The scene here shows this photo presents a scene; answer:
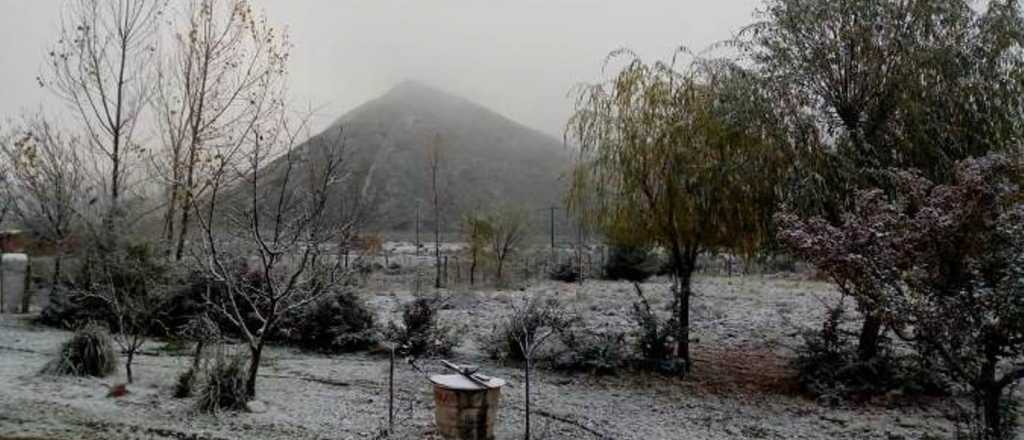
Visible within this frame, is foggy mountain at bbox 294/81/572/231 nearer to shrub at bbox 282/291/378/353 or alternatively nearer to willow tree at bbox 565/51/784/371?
shrub at bbox 282/291/378/353

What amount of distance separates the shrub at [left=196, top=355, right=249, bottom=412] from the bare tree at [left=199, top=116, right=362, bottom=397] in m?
0.19

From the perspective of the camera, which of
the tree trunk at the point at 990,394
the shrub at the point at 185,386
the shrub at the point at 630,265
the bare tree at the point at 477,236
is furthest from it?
the bare tree at the point at 477,236

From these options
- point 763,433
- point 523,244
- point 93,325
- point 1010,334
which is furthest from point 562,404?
point 523,244

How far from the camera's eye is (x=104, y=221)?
13250 mm

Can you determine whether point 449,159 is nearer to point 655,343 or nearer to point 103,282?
point 103,282

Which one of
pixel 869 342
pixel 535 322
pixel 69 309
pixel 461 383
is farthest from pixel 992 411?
pixel 69 309

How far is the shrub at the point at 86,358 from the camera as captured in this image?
7.96 m

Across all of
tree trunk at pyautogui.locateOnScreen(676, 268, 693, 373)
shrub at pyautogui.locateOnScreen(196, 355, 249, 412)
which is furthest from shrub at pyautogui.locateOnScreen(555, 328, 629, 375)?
shrub at pyautogui.locateOnScreen(196, 355, 249, 412)

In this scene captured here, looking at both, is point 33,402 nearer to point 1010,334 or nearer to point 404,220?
point 1010,334

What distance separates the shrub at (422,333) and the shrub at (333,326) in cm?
59

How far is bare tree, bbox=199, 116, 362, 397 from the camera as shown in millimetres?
7285

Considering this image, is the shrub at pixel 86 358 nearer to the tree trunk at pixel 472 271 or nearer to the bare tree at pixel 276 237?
the bare tree at pixel 276 237

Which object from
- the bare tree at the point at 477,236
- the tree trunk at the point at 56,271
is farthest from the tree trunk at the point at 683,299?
the bare tree at the point at 477,236

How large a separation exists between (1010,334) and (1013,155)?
5.68ft
